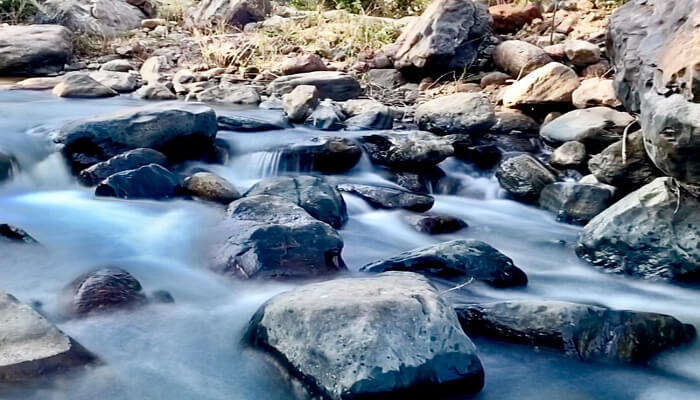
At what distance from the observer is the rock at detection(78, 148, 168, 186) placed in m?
4.88

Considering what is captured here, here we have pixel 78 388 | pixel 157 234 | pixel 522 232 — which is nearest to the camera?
pixel 78 388

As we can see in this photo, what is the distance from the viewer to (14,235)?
3.83 meters

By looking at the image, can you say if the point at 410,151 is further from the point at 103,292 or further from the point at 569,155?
the point at 103,292

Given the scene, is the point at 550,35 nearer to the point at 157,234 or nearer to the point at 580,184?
the point at 580,184

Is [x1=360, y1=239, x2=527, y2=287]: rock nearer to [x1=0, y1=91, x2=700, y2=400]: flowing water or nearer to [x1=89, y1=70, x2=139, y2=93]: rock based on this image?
[x1=0, y1=91, x2=700, y2=400]: flowing water

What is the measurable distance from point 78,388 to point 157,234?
5.95 ft

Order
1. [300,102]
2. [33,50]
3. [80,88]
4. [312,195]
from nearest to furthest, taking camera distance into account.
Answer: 1. [312,195]
2. [300,102]
3. [80,88]
4. [33,50]

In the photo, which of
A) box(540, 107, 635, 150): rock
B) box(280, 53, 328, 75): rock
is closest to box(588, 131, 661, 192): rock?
box(540, 107, 635, 150): rock

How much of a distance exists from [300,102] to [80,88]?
8.45 ft

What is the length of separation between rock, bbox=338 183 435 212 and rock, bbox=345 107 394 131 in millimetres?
1594

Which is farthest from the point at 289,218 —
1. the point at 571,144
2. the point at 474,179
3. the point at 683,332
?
the point at 571,144

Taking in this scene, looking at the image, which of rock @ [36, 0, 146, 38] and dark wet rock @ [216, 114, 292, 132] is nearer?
dark wet rock @ [216, 114, 292, 132]

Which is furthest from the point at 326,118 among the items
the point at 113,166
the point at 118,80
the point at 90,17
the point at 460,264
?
the point at 90,17

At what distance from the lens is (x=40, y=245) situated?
3832 mm
